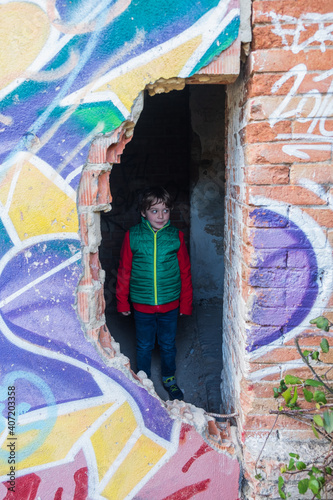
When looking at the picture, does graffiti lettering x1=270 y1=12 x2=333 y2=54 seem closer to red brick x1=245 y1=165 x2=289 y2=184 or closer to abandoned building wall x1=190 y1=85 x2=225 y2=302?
red brick x1=245 y1=165 x2=289 y2=184

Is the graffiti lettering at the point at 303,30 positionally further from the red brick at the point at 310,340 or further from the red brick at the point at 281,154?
the red brick at the point at 310,340

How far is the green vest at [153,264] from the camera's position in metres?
3.00

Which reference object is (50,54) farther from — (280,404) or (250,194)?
(280,404)

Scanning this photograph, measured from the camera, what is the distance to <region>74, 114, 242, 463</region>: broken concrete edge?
1705 millimetres

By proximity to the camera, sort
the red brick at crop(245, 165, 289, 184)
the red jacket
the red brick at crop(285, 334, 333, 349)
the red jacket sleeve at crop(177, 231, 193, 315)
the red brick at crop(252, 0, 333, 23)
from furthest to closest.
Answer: the red jacket sleeve at crop(177, 231, 193, 315) → the red jacket → the red brick at crop(285, 334, 333, 349) → the red brick at crop(245, 165, 289, 184) → the red brick at crop(252, 0, 333, 23)

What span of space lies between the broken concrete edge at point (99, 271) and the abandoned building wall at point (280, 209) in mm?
213

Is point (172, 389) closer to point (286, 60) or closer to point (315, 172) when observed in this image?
point (315, 172)

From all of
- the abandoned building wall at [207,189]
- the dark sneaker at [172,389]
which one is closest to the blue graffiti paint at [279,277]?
the dark sneaker at [172,389]

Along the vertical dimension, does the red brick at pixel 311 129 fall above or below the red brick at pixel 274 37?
below

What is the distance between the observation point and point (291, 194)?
1673 mm

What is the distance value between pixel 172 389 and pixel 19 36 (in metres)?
2.70

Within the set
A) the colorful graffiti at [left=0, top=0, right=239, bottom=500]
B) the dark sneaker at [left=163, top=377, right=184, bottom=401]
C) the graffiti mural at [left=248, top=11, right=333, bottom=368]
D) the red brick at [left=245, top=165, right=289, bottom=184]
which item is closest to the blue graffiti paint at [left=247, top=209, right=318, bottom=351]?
the graffiti mural at [left=248, top=11, right=333, bottom=368]

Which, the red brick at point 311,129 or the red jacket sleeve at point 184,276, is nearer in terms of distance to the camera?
the red brick at point 311,129

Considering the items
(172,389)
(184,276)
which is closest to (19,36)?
(184,276)
